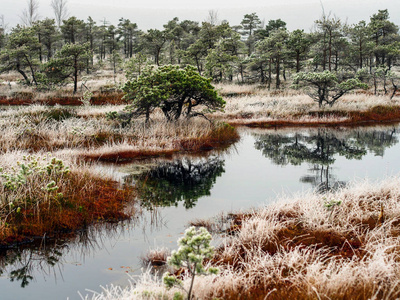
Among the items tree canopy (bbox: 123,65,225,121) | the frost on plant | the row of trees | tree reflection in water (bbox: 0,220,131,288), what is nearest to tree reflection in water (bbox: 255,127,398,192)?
tree canopy (bbox: 123,65,225,121)

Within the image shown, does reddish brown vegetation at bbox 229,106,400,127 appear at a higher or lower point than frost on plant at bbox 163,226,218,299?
higher

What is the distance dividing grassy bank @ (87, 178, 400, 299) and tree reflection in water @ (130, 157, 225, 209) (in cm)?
221

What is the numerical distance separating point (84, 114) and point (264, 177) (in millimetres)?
13919

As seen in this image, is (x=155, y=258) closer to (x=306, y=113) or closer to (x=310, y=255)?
(x=310, y=255)

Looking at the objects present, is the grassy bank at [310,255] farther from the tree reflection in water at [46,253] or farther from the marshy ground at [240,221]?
the tree reflection in water at [46,253]

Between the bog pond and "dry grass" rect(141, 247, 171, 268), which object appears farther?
"dry grass" rect(141, 247, 171, 268)

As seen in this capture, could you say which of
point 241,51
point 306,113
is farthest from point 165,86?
point 241,51

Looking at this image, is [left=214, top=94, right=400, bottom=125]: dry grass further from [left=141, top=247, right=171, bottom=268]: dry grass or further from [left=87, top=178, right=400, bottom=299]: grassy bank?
[left=141, top=247, right=171, bottom=268]: dry grass

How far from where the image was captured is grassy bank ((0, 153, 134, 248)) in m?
6.57

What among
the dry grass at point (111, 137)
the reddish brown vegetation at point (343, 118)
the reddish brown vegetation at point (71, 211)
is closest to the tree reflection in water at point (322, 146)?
the reddish brown vegetation at point (343, 118)

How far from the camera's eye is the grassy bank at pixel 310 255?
4113mm

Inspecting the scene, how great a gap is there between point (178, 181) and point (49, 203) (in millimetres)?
4578

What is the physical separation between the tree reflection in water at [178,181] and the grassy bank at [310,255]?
2211 mm

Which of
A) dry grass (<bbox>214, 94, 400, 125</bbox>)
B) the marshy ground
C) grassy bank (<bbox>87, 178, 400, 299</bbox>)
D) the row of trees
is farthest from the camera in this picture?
the row of trees
